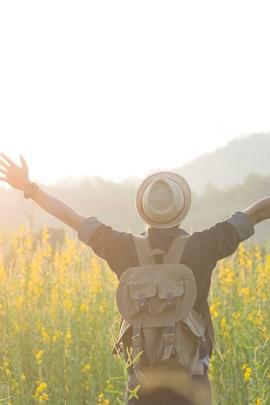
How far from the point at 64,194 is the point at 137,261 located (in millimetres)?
59557

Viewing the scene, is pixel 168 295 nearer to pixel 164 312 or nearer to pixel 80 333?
pixel 164 312

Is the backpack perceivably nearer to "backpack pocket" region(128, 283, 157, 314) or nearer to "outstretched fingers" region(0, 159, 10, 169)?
"backpack pocket" region(128, 283, 157, 314)

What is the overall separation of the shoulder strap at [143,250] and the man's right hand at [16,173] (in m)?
0.84

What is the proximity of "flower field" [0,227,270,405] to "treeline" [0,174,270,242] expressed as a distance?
135 feet

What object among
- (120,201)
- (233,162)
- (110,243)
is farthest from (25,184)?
(233,162)

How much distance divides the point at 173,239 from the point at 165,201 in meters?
0.20

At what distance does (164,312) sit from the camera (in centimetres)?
429

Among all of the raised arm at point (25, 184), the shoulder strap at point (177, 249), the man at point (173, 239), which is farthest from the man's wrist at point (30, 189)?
the shoulder strap at point (177, 249)

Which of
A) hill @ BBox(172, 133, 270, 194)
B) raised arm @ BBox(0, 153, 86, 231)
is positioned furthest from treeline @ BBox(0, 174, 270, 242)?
hill @ BBox(172, 133, 270, 194)

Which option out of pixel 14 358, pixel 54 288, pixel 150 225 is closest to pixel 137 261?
pixel 150 225

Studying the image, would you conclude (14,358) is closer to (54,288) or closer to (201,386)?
(54,288)

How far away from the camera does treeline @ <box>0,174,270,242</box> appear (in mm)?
52581

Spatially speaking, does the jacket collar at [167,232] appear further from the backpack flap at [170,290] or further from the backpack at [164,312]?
the backpack flap at [170,290]

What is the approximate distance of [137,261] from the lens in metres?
4.34
